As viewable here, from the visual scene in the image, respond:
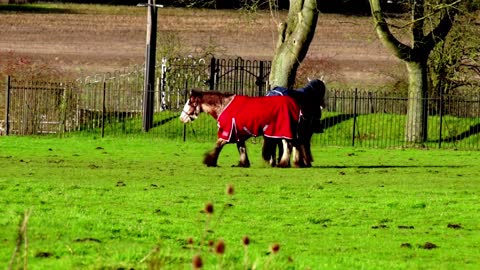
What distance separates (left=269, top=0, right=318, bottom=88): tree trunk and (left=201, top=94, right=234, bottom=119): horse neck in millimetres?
8432

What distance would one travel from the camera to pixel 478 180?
88.0 feet

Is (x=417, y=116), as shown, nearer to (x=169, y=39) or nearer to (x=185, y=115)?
(x=185, y=115)

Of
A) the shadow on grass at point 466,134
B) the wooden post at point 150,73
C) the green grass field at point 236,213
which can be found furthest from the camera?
the wooden post at point 150,73

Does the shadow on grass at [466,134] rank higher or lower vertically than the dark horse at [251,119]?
lower

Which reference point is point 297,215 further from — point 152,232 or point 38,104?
point 38,104

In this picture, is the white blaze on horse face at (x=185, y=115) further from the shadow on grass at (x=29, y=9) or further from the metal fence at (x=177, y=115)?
the shadow on grass at (x=29, y=9)

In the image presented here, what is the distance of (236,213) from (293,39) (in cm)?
2079

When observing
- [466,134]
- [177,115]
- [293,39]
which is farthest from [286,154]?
[177,115]

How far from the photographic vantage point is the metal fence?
4134cm

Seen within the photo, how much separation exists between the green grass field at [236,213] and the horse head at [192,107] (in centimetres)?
98

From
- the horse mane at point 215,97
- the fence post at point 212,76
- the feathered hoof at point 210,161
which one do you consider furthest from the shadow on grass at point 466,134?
the feathered hoof at point 210,161

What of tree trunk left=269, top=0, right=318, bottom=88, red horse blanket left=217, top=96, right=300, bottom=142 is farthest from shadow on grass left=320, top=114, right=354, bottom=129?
red horse blanket left=217, top=96, right=300, bottom=142

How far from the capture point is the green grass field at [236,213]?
13539 mm

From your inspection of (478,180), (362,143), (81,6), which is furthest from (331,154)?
(81,6)
